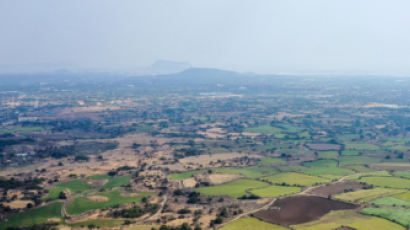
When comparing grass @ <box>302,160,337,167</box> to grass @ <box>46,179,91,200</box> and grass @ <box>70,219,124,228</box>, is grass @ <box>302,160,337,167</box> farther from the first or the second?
grass @ <box>70,219,124,228</box>

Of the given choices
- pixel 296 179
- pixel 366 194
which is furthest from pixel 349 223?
pixel 296 179

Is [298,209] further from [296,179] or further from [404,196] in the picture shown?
[404,196]

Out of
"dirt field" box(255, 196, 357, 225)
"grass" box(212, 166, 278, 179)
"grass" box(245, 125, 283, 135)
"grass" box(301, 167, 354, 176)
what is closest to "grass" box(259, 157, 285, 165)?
"grass" box(212, 166, 278, 179)

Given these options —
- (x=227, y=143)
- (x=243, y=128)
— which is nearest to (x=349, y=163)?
Answer: (x=227, y=143)

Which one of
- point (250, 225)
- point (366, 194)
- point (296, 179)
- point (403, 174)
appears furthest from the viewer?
point (403, 174)

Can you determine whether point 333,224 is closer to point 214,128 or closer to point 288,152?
point 288,152

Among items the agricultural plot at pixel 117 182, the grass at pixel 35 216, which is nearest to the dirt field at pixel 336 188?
the agricultural plot at pixel 117 182

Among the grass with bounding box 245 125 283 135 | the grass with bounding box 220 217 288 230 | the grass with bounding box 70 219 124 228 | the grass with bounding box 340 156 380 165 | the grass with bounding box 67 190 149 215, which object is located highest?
the grass with bounding box 245 125 283 135

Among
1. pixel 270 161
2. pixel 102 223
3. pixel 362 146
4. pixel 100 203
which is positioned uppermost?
pixel 362 146
